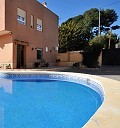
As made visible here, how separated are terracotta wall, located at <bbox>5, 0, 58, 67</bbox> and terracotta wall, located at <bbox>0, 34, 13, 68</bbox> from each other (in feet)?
1.95

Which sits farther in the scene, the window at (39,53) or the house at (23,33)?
the window at (39,53)

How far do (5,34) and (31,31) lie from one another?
10.8 feet

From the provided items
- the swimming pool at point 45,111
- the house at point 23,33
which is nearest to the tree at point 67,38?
the house at point 23,33

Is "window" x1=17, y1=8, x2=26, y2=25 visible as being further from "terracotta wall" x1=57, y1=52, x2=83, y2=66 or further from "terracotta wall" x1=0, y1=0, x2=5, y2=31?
"terracotta wall" x1=57, y1=52, x2=83, y2=66

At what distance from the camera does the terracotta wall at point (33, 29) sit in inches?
708

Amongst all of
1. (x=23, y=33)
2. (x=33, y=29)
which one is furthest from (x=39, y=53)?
(x=23, y=33)

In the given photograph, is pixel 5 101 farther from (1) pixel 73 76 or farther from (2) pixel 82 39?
(2) pixel 82 39

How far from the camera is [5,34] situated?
18.9 m

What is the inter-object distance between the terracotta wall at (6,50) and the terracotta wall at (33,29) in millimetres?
593

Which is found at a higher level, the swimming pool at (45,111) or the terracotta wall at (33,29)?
the terracotta wall at (33,29)

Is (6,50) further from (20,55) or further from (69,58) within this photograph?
(69,58)

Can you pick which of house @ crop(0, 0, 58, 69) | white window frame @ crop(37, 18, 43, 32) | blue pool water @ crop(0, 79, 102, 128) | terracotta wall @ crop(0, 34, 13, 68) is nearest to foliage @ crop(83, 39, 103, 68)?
house @ crop(0, 0, 58, 69)

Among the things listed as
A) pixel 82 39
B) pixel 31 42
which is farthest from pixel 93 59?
pixel 82 39

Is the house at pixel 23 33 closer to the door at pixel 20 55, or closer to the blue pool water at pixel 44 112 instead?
the door at pixel 20 55
